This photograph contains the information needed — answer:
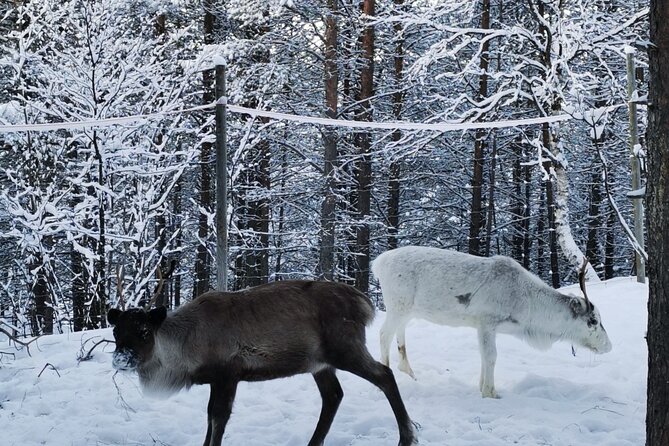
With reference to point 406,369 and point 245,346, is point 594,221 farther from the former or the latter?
point 245,346

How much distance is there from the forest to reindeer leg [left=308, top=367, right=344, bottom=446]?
6.25 ft

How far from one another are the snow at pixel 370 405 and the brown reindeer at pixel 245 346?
42cm

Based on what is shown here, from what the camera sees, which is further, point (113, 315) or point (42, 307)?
point (42, 307)

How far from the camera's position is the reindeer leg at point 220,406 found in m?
3.94

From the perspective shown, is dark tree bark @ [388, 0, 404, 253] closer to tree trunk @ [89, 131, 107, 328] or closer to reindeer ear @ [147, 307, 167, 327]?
tree trunk @ [89, 131, 107, 328]

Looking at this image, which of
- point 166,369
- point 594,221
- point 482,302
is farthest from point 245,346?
point 594,221

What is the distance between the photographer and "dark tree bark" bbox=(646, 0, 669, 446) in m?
3.02

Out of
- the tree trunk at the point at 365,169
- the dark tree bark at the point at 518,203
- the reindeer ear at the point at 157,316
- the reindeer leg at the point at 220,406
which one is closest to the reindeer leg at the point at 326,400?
the reindeer leg at the point at 220,406

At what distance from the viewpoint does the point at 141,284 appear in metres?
9.34

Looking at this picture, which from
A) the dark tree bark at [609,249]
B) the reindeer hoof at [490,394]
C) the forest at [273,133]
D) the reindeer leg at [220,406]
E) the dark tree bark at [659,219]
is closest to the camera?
the dark tree bark at [659,219]

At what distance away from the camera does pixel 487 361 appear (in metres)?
5.26

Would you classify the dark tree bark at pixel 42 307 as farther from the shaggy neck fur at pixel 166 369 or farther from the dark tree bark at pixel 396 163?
the dark tree bark at pixel 396 163

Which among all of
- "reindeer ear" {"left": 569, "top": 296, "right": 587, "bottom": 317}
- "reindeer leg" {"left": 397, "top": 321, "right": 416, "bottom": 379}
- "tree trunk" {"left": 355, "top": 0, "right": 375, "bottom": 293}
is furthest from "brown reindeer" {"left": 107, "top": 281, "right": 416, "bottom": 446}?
"tree trunk" {"left": 355, "top": 0, "right": 375, "bottom": 293}

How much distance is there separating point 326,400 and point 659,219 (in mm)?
2201
